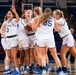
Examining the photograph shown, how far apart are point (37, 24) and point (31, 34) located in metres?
2.16

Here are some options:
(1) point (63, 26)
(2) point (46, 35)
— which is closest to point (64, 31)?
(1) point (63, 26)

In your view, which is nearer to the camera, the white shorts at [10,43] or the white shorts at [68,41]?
the white shorts at [68,41]

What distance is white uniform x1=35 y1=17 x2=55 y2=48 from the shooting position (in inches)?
381

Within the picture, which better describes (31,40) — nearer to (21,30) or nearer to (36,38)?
(21,30)

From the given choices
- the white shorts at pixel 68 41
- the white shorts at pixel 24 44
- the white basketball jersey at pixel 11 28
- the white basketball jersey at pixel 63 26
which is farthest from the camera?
the white shorts at pixel 24 44

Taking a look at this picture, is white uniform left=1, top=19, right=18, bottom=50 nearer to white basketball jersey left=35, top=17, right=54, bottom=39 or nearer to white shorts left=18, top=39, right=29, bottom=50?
white shorts left=18, top=39, right=29, bottom=50

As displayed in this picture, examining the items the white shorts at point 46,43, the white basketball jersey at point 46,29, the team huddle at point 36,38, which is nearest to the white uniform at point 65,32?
the team huddle at point 36,38

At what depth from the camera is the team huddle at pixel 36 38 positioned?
9719 millimetres

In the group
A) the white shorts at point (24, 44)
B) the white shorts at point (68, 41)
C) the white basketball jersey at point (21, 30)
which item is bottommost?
the white shorts at point (24, 44)

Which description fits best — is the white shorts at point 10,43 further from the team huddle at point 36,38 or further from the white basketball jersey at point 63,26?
the white basketball jersey at point 63,26

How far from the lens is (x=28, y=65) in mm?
11703

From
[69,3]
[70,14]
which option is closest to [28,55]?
[70,14]

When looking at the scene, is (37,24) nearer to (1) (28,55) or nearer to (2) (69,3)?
(1) (28,55)

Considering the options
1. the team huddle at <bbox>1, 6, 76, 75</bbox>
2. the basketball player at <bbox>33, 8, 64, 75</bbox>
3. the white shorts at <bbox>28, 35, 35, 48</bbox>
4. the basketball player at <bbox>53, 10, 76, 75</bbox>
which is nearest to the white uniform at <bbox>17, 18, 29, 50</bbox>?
the team huddle at <bbox>1, 6, 76, 75</bbox>
